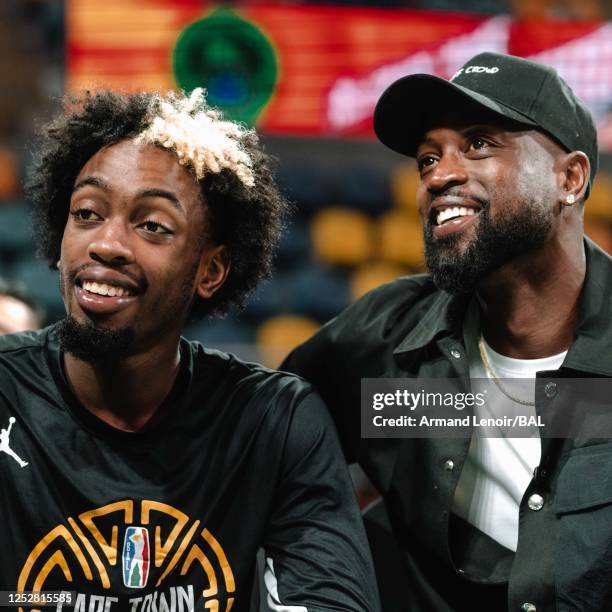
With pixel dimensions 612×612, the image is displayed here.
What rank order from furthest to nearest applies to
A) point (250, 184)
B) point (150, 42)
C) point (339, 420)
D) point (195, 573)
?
point (150, 42), point (339, 420), point (250, 184), point (195, 573)

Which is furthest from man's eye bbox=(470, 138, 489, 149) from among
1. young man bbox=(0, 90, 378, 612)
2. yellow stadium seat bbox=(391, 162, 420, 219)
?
yellow stadium seat bbox=(391, 162, 420, 219)

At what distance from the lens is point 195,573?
193 cm

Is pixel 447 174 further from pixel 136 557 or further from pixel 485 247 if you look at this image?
pixel 136 557

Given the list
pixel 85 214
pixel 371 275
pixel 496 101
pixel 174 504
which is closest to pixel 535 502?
pixel 174 504

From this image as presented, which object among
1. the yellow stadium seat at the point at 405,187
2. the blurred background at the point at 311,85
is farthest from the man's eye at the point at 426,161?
the yellow stadium seat at the point at 405,187

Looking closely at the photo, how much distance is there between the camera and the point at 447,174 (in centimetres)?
228

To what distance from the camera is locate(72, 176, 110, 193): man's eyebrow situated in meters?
2.01

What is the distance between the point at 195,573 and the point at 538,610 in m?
0.74

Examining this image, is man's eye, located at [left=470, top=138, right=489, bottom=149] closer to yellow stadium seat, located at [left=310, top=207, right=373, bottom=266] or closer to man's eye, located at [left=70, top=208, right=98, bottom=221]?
man's eye, located at [left=70, top=208, right=98, bottom=221]

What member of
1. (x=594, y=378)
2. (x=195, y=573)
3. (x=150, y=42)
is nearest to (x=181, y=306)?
(x=195, y=573)

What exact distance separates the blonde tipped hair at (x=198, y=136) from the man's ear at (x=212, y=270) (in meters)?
0.17

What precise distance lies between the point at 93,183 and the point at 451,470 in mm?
1021

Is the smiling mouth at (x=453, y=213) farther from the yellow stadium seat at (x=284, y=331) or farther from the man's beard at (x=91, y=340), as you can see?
the yellow stadium seat at (x=284, y=331)

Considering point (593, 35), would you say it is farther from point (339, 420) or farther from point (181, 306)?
point (181, 306)
